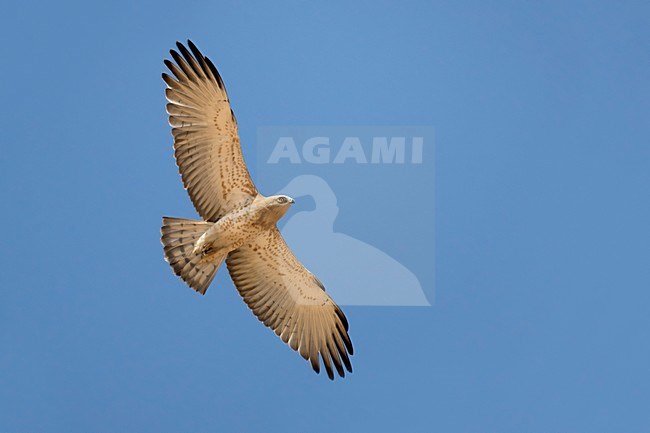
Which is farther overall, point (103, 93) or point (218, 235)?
point (103, 93)

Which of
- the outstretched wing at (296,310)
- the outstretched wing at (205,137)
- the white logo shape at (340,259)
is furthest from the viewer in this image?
the white logo shape at (340,259)

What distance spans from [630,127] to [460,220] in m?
0.64

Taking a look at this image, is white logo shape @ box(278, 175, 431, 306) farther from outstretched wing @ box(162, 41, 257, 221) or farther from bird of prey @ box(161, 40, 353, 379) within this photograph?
outstretched wing @ box(162, 41, 257, 221)

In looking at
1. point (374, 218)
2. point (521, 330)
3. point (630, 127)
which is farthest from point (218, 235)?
point (630, 127)

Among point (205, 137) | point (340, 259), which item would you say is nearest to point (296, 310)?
point (340, 259)

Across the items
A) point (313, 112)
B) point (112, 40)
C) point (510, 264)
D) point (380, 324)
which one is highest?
point (112, 40)

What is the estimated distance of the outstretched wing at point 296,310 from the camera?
3.06 m

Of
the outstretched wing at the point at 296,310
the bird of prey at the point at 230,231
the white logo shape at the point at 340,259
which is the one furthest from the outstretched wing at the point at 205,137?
the white logo shape at the point at 340,259

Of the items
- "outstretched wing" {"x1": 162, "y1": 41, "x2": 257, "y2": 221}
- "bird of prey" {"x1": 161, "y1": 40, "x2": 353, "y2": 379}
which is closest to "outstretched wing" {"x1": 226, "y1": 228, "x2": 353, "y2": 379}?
"bird of prey" {"x1": 161, "y1": 40, "x2": 353, "y2": 379}

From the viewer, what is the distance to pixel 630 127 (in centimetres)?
342

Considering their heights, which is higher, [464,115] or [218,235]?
[464,115]

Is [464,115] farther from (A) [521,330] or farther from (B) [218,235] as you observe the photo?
(B) [218,235]

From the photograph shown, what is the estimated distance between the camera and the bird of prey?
9.42 feet

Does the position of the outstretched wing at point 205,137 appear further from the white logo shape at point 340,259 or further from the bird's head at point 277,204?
the white logo shape at point 340,259
